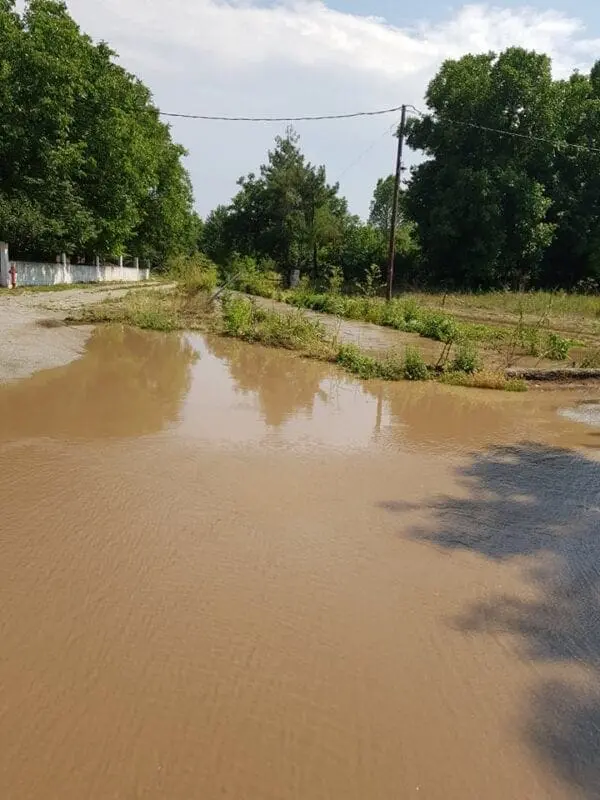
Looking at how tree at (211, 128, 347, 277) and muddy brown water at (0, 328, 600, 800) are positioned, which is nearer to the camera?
muddy brown water at (0, 328, 600, 800)

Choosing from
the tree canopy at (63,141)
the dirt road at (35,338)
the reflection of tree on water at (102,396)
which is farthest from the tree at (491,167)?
Result: the reflection of tree on water at (102,396)

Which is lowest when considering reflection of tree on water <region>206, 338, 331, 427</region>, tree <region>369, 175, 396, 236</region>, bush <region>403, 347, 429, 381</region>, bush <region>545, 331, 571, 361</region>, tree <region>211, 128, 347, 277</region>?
reflection of tree on water <region>206, 338, 331, 427</region>

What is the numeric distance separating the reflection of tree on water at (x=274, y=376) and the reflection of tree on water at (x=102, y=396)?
3.40 ft

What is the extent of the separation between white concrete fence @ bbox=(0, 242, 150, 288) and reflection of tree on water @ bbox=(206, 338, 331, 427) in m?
15.7

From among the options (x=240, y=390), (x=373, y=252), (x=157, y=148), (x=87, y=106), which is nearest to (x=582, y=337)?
(x=240, y=390)

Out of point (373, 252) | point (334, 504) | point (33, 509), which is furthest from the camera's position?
point (373, 252)

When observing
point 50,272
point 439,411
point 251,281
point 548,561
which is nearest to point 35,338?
point 439,411

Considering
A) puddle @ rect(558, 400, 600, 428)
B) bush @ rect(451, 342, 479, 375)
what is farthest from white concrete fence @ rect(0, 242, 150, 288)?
puddle @ rect(558, 400, 600, 428)

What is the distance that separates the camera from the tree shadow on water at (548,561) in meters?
2.67

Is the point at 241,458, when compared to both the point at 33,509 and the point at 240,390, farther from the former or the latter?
the point at 240,390

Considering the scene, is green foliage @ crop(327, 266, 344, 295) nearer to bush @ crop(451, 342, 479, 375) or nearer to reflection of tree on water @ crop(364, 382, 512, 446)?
bush @ crop(451, 342, 479, 375)

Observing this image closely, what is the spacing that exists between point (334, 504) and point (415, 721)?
8.29ft

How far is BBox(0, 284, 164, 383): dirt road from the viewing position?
10.0 metres

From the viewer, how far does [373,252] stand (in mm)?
37062
